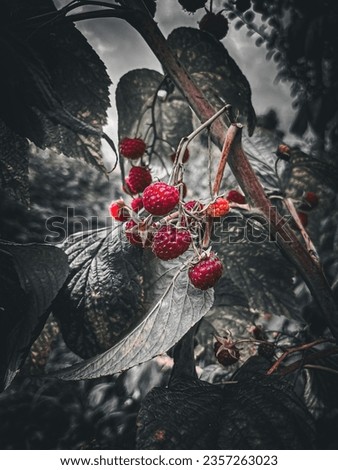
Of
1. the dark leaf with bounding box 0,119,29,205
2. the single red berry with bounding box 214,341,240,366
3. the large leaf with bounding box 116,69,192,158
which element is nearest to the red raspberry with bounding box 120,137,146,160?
the large leaf with bounding box 116,69,192,158

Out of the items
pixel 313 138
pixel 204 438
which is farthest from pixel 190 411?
pixel 313 138

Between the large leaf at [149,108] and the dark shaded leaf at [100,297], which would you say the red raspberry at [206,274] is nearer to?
the dark shaded leaf at [100,297]

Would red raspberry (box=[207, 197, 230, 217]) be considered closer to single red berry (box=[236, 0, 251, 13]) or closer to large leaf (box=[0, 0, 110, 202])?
large leaf (box=[0, 0, 110, 202])

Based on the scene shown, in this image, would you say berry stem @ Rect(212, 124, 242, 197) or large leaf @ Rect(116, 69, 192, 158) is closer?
berry stem @ Rect(212, 124, 242, 197)

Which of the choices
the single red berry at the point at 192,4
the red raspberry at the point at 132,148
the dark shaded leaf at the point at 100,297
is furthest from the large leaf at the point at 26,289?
the single red berry at the point at 192,4

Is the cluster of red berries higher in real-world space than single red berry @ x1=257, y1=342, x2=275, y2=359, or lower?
higher

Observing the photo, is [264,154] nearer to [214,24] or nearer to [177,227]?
[214,24]
